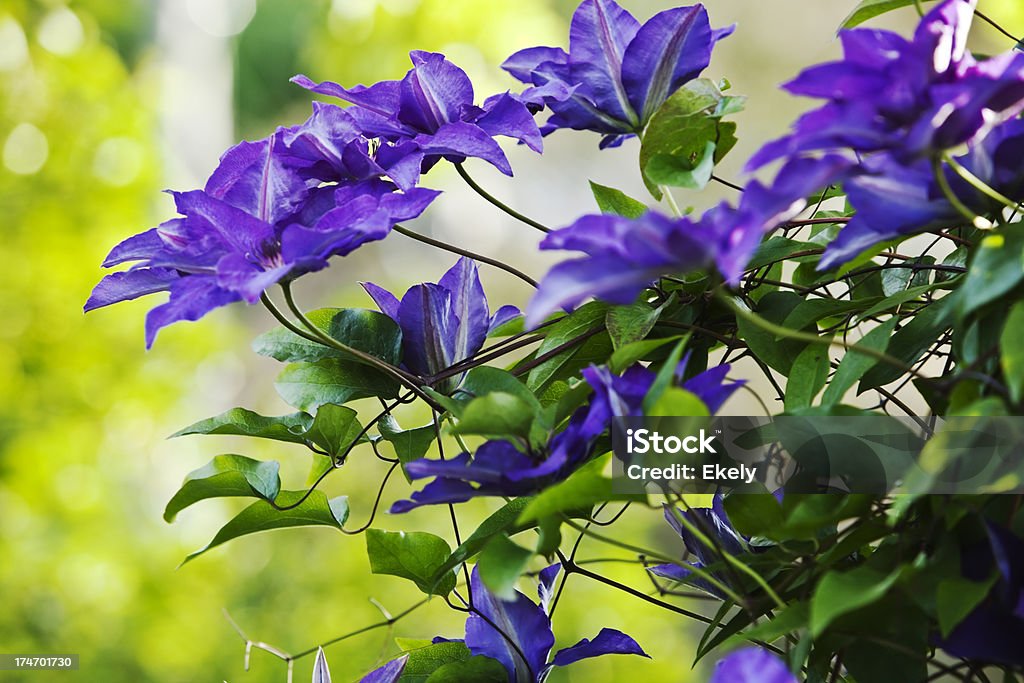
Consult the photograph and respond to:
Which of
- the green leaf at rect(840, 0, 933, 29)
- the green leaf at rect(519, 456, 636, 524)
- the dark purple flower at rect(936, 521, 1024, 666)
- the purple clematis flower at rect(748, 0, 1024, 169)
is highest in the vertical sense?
the green leaf at rect(840, 0, 933, 29)

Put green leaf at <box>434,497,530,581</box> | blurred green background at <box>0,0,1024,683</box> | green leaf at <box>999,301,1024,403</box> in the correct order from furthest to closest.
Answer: blurred green background at <box>0,0,1024,683</box>
green leaf at <box>434,497,530,581</box>
green leaf at <box>999,301,1024,403</box>

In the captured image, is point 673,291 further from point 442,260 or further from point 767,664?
point 442,260

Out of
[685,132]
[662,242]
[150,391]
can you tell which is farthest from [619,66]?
[150,391]

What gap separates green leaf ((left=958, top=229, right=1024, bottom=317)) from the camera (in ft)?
0.66

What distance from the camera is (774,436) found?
0.24 m

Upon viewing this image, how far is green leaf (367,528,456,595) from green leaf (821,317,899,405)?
0.14m

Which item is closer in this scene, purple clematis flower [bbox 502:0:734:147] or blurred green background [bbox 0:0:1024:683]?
purple clematis flower [bbox 502:0:734:147]

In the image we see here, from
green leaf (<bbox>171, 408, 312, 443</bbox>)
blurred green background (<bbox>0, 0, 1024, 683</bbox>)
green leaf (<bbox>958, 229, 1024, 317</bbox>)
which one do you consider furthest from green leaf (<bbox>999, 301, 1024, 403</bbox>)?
blurred green background (<bbox>0, 0, 1024, 683</bbox>)

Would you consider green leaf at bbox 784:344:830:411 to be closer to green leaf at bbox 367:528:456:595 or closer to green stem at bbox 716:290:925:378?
green stem at bbox 716:290:925:378

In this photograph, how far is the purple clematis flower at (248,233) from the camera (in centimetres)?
25

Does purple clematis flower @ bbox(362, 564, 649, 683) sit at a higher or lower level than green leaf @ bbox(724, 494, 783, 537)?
lower

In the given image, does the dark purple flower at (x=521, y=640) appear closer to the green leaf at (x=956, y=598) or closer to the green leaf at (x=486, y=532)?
the green leaf at (x=486, y=532)

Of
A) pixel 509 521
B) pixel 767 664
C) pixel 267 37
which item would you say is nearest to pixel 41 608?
pixel 509 521

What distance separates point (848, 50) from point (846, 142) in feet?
0.09
